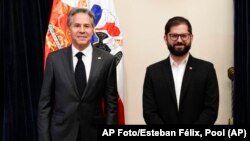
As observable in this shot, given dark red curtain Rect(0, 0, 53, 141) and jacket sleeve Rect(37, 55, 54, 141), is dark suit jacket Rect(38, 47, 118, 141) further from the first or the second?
dark red curtain Rect(0, 0, 53, 141)

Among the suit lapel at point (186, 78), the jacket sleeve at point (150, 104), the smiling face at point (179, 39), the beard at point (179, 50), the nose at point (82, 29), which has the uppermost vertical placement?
the nose at point (82, 29)

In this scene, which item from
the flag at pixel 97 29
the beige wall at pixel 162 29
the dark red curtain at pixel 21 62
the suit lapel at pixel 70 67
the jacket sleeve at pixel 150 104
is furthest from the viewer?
the beige wall at pixel 162 29

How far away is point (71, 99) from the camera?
2.42 metres

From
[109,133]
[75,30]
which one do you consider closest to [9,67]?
[75,30]

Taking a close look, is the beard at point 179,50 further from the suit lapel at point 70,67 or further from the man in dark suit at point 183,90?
the suit lapel at point 70,67

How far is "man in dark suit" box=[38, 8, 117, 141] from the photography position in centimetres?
243

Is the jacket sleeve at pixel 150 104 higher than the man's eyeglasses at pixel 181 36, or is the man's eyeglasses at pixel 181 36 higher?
the man's eyeglasses at pixel 181 36

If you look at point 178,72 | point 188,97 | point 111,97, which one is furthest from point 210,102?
point 111,97

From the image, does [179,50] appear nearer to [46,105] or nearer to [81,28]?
[81,28]

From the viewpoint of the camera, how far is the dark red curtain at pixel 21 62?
3646 mm

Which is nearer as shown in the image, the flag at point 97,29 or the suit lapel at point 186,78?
the suit lapel at point 186,78
